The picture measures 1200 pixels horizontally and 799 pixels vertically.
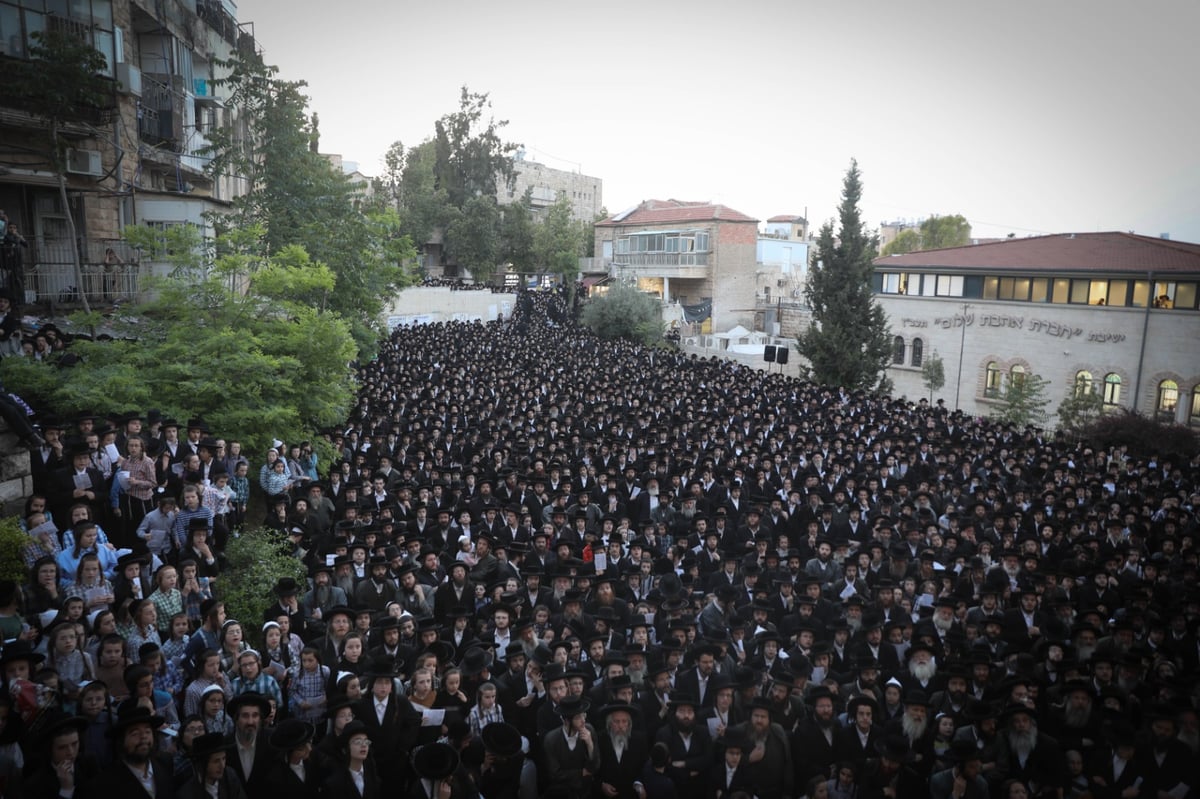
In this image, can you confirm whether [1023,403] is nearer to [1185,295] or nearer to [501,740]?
[1185,295]

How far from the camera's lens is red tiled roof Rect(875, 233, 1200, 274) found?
27.6 meters

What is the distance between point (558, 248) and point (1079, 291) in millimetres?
32419

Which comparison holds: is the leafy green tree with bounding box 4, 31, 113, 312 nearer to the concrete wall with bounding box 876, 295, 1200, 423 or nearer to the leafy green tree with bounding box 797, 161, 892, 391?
the leafy green tree with bounding box 797, 161, 892, 391

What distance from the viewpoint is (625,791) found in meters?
5.88

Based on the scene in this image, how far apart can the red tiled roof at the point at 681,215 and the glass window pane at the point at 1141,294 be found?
21.5 meters

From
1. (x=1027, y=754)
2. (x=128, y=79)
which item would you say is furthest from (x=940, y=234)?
(x=1027, y=754)

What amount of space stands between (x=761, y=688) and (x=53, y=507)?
761cm

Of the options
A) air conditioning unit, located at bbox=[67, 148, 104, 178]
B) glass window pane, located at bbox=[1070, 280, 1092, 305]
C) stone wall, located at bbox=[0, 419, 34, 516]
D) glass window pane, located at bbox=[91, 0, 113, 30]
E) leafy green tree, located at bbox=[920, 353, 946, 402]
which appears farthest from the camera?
leafy green tree, located at bbox=[920, 353, 946, 402]

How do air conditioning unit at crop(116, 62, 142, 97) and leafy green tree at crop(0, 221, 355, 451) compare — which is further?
air conditioning unit at crop(116, 62, 142, 97)

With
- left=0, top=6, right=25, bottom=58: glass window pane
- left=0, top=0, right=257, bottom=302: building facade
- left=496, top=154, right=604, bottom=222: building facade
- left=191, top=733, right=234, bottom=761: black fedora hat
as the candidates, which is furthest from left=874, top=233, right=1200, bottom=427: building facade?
left=496, top=154, right=604, bottom=222: building facade

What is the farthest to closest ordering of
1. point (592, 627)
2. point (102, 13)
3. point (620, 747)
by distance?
point (102, 13)
point (592, 627)
point (620, 747)

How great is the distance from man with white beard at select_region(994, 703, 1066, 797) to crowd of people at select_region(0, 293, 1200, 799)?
0.02 meters

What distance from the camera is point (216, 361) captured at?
39.1 ft

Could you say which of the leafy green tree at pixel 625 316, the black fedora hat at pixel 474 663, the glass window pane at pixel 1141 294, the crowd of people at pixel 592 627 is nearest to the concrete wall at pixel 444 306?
the leafy green tree at pixel 625 316
